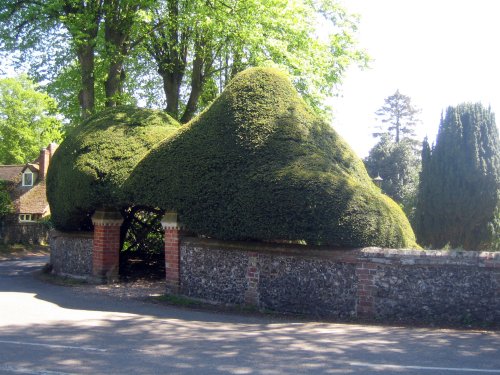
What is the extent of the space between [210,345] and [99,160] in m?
9.84

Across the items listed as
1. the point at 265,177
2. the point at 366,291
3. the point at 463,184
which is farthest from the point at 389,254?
the point at 463,184

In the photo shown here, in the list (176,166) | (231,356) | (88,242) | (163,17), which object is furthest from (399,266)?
(163,17)

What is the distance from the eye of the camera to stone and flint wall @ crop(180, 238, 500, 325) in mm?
11773

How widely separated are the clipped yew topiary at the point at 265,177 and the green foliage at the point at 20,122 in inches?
1892

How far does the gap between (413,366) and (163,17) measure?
66.1 feet

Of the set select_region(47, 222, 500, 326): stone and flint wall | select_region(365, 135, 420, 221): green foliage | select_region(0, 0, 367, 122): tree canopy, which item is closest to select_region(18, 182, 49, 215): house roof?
select_region(0, 0, 367, 122): tree canopy

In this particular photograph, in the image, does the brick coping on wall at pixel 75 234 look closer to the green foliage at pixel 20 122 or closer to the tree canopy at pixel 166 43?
the tree canopy at pixel 166 43

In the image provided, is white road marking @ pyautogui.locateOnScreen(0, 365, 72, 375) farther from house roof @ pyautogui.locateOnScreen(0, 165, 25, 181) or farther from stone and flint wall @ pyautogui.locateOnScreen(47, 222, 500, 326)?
house roof @ pyautogui.locateOnScreen(0, 165, 25, 181)

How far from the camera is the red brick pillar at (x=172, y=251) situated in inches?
592

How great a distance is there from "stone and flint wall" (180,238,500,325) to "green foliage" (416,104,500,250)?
30.0 ft

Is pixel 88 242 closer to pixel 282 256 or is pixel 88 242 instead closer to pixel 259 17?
pixel 282 256

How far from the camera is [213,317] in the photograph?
41.6 feet

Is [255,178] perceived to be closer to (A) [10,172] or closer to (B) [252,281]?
(B) [252,281]

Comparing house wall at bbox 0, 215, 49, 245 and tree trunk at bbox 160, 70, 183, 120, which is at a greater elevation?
tree trunk at bbox 160, 70, 183, 120
